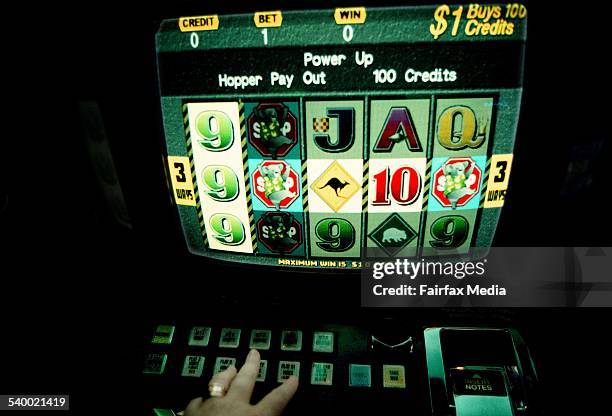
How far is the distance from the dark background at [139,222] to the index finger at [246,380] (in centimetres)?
19

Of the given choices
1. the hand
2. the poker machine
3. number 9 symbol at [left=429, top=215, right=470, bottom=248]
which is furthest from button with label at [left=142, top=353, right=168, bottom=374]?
number 9 symbol at [left=429, top=215, right=470, bottom=248]

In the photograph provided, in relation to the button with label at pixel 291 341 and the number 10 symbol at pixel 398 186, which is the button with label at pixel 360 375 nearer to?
the button with label at pixel 291 341

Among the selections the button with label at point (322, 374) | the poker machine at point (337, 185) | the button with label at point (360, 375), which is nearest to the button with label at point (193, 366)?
the poker machine at point (337, 185)

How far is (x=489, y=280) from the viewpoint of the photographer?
1.32 meters

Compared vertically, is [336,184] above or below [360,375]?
above

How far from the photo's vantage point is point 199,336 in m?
1.29

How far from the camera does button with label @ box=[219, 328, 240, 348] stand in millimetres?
1271

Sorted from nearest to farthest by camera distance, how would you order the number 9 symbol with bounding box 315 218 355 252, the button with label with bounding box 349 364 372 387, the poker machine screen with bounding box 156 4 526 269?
the poker machine screen with bounding box 156 4 526 269 < the button with label with bounding box 349 364 372 387 < the number 9 symbol with bounding box 315 218 355 252

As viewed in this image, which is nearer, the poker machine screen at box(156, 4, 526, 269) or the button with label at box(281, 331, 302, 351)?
the poker machine screen at box(156, 4, 526, 269)

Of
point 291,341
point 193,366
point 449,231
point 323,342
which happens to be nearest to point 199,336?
point 193,366

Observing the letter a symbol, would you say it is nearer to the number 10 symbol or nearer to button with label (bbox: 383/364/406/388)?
the number 10 symbol

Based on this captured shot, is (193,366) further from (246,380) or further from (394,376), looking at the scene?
(394,376)

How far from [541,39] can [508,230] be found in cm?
55

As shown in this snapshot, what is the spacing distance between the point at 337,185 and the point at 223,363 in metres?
0.66
